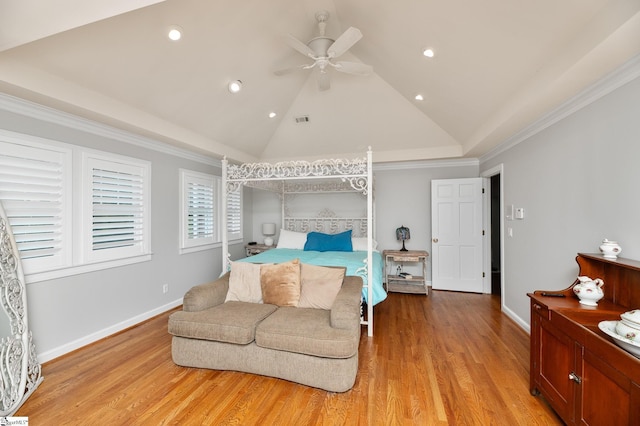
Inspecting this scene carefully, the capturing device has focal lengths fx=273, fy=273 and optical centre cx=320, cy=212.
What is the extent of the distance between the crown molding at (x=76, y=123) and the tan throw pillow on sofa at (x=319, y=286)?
2.71 m

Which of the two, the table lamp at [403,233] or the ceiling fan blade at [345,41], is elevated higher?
the ceiling fan blade at [345,41]

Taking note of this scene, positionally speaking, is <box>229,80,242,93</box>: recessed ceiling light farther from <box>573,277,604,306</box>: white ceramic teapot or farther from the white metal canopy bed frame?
<box>573,277,604,306</box>: white ceramic teapot

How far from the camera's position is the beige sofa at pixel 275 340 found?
7.09ft

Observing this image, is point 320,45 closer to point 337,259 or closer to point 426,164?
point 337,259

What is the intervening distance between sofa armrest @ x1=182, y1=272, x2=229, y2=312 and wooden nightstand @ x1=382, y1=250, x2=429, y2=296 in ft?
9.72

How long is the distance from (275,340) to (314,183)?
397 centimetres

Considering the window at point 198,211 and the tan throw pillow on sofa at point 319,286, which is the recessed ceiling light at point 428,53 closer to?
the tan throw pillow on sofa at point 319,286

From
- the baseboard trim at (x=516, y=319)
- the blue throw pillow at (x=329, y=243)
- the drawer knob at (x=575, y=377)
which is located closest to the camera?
the drawer knob at (x=575, y=377)

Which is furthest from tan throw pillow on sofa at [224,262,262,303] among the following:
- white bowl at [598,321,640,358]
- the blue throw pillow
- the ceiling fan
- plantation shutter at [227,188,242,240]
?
white bowl at [598,321,640,358]

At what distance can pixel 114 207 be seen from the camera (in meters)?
3.24

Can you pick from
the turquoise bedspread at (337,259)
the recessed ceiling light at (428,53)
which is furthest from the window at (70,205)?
the recessed ceiling light at (428,53)

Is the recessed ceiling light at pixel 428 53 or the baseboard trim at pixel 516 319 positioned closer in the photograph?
the recessed ceiling light at pixel 428 53

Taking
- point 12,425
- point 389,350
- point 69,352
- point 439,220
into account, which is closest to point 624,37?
point 389,350

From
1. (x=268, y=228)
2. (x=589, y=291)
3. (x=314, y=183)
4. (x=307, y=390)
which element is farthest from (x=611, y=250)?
(x=268, y=228)
